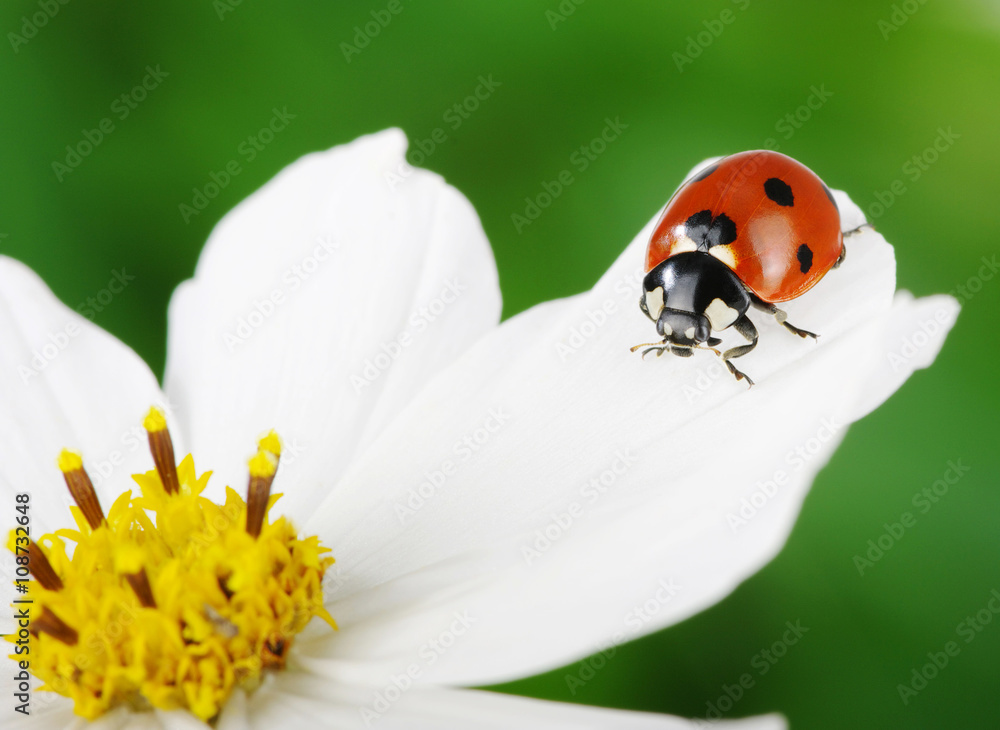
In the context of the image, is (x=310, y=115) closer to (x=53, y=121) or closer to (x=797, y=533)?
(x=53, y=121)

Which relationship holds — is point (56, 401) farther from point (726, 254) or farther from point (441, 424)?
point (726, 254)

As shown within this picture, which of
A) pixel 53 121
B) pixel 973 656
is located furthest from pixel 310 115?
pixel 973 656

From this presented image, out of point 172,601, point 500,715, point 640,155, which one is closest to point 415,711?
point 500,715

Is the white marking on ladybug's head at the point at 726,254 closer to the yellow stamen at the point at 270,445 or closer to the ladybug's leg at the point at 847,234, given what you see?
the ladybug's leg at the point at 847,234

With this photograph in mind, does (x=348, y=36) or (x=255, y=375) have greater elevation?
(x=348, y=36)

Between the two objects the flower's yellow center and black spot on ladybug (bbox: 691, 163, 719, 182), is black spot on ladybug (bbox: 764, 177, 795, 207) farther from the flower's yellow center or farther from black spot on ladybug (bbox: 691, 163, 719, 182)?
the flower's yellow center

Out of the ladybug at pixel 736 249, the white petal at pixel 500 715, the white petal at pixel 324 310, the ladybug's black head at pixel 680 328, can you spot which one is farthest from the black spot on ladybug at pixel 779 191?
the white petal at pixel 500 715
